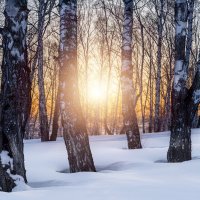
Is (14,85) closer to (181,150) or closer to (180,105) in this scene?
(180,105)

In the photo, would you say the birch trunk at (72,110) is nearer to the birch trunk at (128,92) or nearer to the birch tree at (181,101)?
the birch tree at (181,101)

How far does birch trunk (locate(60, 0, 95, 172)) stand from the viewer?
632 cm

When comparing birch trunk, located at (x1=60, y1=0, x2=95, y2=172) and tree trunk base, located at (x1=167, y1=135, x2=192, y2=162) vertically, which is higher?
birch trunk, located at (x1=60, y1=0, x2=95, y2=172)

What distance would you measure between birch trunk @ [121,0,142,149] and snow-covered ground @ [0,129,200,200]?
36.6 inches

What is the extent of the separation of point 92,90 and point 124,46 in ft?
94.0

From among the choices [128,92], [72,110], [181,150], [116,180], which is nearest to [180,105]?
[181,150]

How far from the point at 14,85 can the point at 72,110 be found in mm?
1539

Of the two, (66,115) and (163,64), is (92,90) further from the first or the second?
(66,115)

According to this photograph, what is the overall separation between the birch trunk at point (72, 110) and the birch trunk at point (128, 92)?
11.8ft

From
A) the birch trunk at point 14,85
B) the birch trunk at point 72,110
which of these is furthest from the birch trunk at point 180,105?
the birch trunk at point 14,85

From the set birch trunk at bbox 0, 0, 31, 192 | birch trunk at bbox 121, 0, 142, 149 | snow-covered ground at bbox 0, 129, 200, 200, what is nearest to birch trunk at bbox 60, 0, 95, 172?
snow-covered ground at bbox 0, 129, 200, 200

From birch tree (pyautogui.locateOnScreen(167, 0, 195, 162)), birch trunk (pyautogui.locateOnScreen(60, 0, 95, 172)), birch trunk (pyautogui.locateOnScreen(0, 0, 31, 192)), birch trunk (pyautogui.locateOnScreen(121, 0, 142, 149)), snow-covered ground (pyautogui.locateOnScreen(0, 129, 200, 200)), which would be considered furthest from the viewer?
birch trunk (pyautogui.locateOnScreen(121, 0, 142, 149))

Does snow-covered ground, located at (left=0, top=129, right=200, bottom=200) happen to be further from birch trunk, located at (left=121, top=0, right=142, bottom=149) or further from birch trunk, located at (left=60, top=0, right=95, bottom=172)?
birch trunk, located at (left=121, top=0, right=142, bottom=149)

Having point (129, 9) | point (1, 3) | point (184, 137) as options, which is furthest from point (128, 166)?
point (1, 3)
